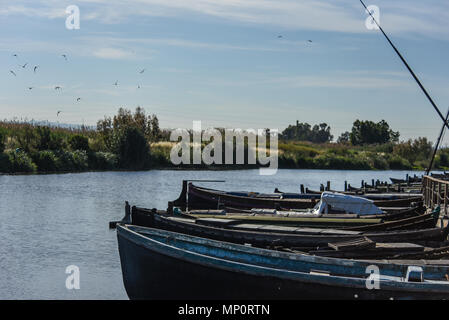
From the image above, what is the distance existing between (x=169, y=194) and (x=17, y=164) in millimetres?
16077

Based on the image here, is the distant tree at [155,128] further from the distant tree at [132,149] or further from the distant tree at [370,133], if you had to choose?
the distant tree at [370,133]

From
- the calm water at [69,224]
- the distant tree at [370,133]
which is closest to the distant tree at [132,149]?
the calm water at [69,224]

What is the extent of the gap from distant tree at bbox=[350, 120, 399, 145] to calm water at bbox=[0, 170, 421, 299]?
66.8 metres

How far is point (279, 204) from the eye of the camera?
2666cm

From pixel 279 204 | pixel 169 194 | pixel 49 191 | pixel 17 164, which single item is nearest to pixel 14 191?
pixel 49 191
